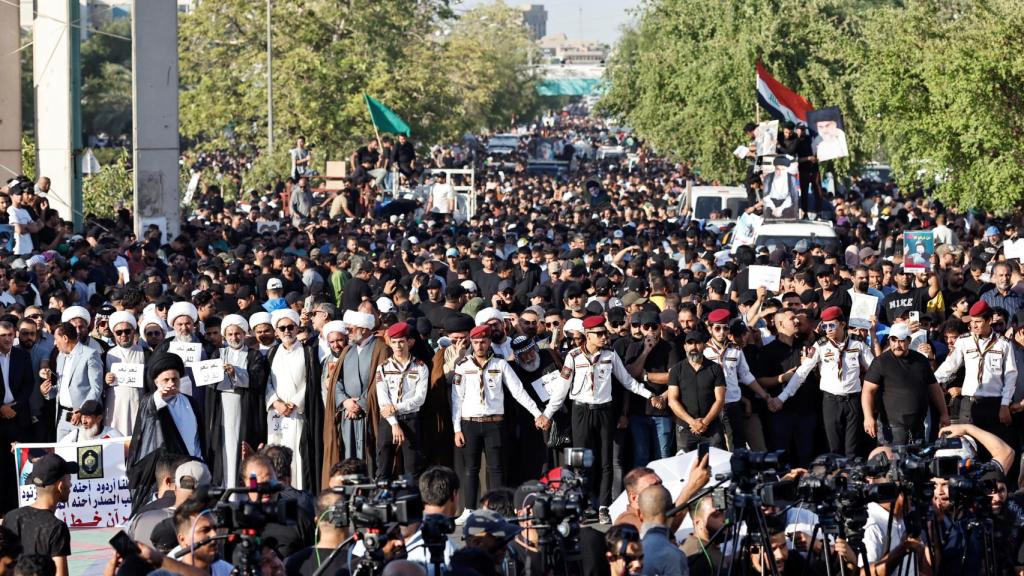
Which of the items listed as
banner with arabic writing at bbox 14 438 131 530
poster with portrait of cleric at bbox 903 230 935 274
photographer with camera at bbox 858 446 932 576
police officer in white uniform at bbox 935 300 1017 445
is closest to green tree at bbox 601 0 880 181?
poster with portrait of cleric at bbox 903 230 935 274

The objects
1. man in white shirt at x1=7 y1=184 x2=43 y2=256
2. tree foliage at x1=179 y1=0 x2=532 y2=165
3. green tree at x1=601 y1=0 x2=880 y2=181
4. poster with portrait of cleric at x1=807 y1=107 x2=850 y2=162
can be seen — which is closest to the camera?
man in white shirt at x1=7 y1=184 x2=43 y2=256

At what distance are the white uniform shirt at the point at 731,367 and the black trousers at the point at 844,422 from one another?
2.42 feet

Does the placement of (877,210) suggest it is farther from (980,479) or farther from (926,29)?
(980,479)

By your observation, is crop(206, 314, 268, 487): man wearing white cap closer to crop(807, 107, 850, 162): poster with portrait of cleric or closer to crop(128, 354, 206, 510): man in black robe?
crop(128, 354, 206, 510): man in black robe

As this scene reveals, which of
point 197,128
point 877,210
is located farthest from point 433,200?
point 197,128

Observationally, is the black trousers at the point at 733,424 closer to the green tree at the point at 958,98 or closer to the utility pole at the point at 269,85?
the green tree at the point at 958,98

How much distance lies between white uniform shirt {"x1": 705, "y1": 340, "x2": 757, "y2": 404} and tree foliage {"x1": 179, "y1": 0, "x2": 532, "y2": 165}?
39418 millimetres

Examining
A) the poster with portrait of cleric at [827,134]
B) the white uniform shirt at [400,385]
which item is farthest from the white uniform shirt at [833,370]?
the poster with portrait of cleric at [827,134]

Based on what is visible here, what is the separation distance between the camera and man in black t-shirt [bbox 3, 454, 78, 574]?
9469 millimetres

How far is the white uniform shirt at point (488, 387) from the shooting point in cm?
1462

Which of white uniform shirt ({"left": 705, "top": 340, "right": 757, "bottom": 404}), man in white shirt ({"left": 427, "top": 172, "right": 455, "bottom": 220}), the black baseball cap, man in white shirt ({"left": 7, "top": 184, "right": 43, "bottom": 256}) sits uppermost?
man in white shirt ({"left": 427, "top": 172, "right": 455, "bottom": 220})

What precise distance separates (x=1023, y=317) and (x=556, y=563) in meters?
10.2

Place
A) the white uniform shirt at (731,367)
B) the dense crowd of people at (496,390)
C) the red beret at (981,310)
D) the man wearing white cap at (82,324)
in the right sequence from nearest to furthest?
the dense crowd of people at (496,390), the man wearing white cap at (82,324), the white uniform shirt at (731,367), the red beret at (981,310)

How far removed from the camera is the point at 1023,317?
17.8 meters
